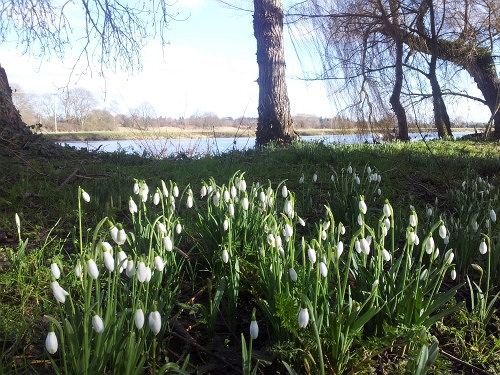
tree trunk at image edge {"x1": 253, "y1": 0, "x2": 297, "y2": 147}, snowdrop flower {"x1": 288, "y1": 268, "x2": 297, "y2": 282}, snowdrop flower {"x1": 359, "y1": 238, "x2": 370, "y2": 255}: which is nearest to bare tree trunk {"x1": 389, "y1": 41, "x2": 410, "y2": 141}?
tree trunk at image edge {"x1": 253, "y1": 0, "x2": 297, "y2": 147}

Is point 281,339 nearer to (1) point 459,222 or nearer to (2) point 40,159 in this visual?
(1) point 459,222

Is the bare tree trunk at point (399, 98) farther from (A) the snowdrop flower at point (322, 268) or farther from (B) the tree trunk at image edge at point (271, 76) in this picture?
(A) the snowdrop flower at point (322, 268)

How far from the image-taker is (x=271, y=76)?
9523 mm

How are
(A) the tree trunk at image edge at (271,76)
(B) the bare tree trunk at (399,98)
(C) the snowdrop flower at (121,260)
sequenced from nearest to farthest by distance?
(C) the snowdrop flower at (121,260) < (A) the tree trunk at image edge at (271,76) < (B) the bare tree trunk at (399,98)

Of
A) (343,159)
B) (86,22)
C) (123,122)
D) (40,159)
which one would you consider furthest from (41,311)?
(123,122)

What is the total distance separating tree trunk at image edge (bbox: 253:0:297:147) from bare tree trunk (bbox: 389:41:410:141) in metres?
3.09

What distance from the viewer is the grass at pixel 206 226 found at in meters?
1.76

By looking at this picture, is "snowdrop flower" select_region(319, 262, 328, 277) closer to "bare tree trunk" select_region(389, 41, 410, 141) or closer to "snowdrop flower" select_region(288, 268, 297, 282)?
"snowdrop flower" select_region(288, 268, 297, 282)

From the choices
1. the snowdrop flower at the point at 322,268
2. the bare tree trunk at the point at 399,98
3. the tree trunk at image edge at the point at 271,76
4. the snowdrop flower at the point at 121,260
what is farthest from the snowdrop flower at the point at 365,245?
the bare tree trunk at the point at 399,98

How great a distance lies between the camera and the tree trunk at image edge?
371 inches

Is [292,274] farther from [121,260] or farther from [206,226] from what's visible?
[206,226]

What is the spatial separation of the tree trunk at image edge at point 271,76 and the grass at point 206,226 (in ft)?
7.45

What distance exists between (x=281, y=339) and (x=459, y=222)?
1518mm

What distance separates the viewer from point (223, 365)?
1774 millimetres
